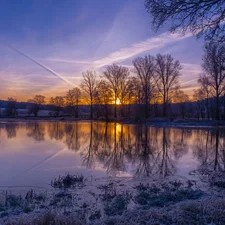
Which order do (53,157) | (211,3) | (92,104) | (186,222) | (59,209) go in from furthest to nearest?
(92,104), (53,157), (211,3), (59,209), (186,222)

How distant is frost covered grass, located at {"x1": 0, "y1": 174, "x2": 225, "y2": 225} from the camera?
12.7 ft

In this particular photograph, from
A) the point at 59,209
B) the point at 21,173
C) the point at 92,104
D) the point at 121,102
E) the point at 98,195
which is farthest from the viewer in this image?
the point at 92,104

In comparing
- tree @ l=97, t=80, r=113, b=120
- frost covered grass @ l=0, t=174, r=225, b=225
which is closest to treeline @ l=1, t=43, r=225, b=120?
tree @ l=97, t=80, r=113, b=120

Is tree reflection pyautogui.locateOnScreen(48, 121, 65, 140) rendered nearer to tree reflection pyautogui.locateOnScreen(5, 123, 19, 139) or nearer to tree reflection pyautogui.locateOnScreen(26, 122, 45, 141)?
tree reflection pyautogui.locateOnScreen(26, 122, 45, 141)

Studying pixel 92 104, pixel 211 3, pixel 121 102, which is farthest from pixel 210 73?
pixel 211 3

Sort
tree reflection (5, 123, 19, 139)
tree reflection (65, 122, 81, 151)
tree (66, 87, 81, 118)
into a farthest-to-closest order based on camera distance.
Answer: tree (66, 87, 81, 118) → tree reflection (5, 123, 19, 139) → tree reflection (65, 122, 81, 151)

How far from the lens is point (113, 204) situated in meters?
5.09

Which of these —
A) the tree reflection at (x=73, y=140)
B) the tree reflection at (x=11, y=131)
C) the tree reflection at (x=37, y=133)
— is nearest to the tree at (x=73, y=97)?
the tree reflection at (x=11, y=131)

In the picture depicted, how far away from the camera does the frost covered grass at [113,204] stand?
3861 millimetres

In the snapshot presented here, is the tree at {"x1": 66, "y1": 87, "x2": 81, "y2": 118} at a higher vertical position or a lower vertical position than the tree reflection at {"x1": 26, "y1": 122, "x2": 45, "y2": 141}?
higher

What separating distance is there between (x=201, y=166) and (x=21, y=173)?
6.76m

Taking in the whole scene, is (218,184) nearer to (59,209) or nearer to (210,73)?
(59,209)

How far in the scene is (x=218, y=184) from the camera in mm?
6648

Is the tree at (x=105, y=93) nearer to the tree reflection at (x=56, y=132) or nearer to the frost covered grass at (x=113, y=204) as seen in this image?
the tree reflection at (x=56, y=132)
